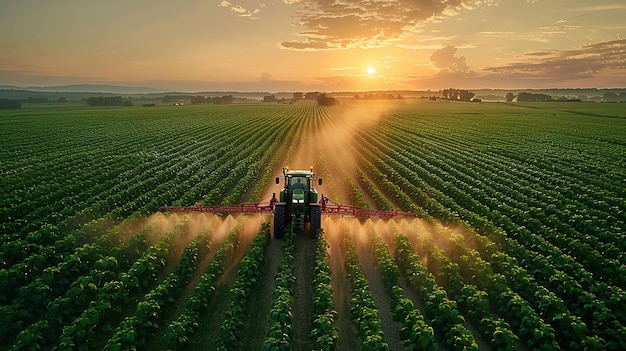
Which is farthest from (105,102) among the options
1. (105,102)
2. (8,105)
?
(8,105)

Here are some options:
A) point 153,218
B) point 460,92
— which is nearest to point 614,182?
point 153,218

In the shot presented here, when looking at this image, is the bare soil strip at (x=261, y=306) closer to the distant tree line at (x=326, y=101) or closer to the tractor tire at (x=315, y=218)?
the tractor tire at (x=315, y=218)

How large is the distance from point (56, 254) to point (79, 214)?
391 cm

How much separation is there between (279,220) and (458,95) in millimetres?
194387

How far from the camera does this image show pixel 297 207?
1439 centimetres

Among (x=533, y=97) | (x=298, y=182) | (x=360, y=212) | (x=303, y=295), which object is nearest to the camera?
(x=303, y=295)

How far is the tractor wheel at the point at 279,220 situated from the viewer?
14250 mm

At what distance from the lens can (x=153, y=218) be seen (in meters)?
16.2

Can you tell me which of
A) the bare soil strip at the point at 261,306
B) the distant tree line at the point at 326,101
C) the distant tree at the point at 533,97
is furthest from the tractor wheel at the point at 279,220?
the distant tree at the point at 533,97

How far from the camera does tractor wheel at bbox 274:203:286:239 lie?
14250 mm

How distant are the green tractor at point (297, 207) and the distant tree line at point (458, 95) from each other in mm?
185020

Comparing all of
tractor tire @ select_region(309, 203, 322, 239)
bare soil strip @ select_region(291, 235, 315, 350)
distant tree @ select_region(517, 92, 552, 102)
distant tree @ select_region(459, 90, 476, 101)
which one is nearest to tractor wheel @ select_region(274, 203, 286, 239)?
bare soil strip @ select_region(291, 235, 315, 350)

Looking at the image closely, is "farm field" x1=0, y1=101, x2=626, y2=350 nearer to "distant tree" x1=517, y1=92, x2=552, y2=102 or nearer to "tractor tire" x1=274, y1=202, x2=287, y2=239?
"tractor tire" x1=274, y1=202, x2=287, y2=239

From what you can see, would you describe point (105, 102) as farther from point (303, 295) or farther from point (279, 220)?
point (303, 295)
